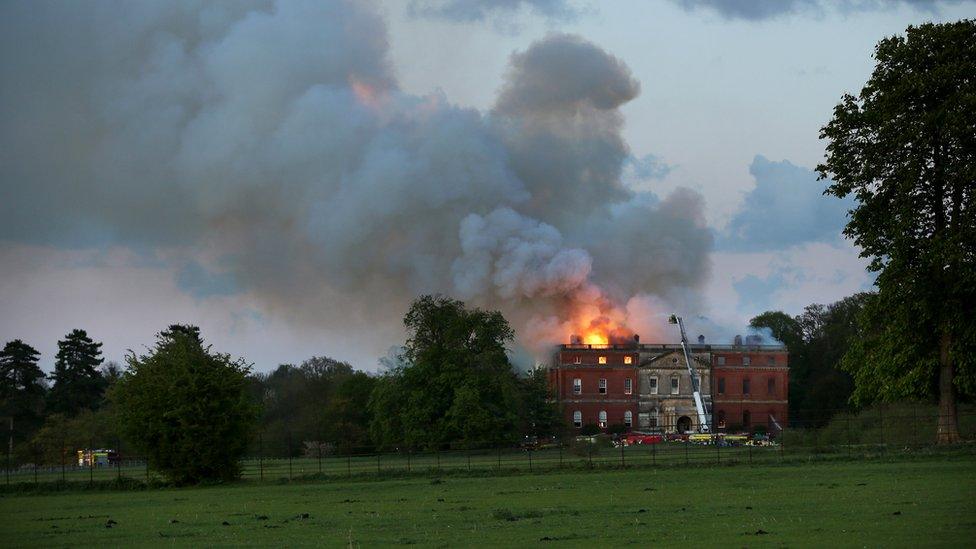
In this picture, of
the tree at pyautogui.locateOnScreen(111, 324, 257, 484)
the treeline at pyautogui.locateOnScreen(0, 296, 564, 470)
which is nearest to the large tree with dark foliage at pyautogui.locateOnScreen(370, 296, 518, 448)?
the treeline at pyautogui.locateOnScreen(0, 296, 564, 470)

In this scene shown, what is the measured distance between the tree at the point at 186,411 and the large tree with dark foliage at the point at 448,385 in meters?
31.6

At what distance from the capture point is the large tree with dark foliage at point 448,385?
268 ft

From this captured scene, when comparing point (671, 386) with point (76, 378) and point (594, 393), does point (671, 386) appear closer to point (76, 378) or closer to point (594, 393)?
point (594, 393)

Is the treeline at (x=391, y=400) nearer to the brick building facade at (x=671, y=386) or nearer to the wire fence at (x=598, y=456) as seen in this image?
the wire fence at (x=598, y=456)

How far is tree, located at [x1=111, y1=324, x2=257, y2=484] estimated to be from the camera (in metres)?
47.1

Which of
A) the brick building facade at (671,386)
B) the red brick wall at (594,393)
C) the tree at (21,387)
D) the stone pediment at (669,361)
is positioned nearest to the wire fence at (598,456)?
the tree at (21,387)

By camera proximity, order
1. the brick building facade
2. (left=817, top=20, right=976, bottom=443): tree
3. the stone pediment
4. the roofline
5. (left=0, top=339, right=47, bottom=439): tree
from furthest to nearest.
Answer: the stone pediment, the brick building facade, the roofline, (left=0, top=339, right=47, bottom=439): tree, (left=817, top=20, right=976, bottom=443): tree

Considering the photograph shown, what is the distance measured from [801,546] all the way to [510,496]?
50.3 feet

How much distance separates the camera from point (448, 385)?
84.2 metres

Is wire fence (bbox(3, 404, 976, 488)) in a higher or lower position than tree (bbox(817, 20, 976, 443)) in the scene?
lower

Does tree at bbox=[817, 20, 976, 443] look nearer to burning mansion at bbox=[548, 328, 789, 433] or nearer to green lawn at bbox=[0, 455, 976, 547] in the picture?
green lawn at bbox=[0, 455, 976, 547]

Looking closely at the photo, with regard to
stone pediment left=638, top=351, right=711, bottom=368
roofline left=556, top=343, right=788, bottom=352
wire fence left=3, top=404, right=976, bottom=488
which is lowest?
wire fence left=3, top=404, right=976, bottom=488

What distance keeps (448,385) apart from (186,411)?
126ft

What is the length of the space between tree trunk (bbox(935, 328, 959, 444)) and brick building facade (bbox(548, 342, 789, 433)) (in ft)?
254
